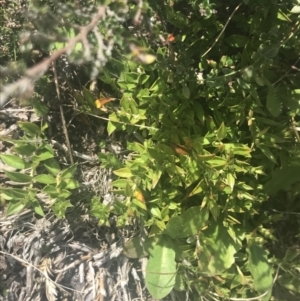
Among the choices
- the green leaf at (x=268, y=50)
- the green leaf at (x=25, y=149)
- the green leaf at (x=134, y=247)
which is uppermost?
the green leaf at (x=268, y=50)

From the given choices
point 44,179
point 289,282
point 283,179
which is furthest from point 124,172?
point 289,282

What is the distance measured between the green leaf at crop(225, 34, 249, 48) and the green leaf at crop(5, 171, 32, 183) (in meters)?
0.73

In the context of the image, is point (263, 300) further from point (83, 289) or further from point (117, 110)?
point (117, 110)

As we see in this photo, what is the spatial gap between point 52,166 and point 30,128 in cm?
14

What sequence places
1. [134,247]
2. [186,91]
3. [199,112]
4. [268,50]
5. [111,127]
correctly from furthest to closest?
[134,247] < [111,127] < [199,112] < [186,91] < [268,50]

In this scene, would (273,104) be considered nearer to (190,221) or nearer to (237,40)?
(237,40)

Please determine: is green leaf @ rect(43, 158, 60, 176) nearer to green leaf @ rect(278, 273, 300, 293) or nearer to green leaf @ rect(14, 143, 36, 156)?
green leaf @ rect(14, 143, 36, 156)

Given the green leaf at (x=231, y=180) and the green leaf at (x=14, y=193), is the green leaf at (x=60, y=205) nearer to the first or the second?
the green leaf at (x=14, y=193)

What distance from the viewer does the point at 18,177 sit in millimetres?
1497

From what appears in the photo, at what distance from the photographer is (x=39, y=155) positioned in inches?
Result: 59.0

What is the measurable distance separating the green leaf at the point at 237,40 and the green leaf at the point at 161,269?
2.07 feet

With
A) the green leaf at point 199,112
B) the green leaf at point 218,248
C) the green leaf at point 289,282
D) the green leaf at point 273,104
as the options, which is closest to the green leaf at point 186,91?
the green leaf at point 199,112

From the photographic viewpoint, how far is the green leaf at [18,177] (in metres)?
1.48

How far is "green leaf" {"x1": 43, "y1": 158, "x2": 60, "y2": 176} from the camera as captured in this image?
4.94 ft
